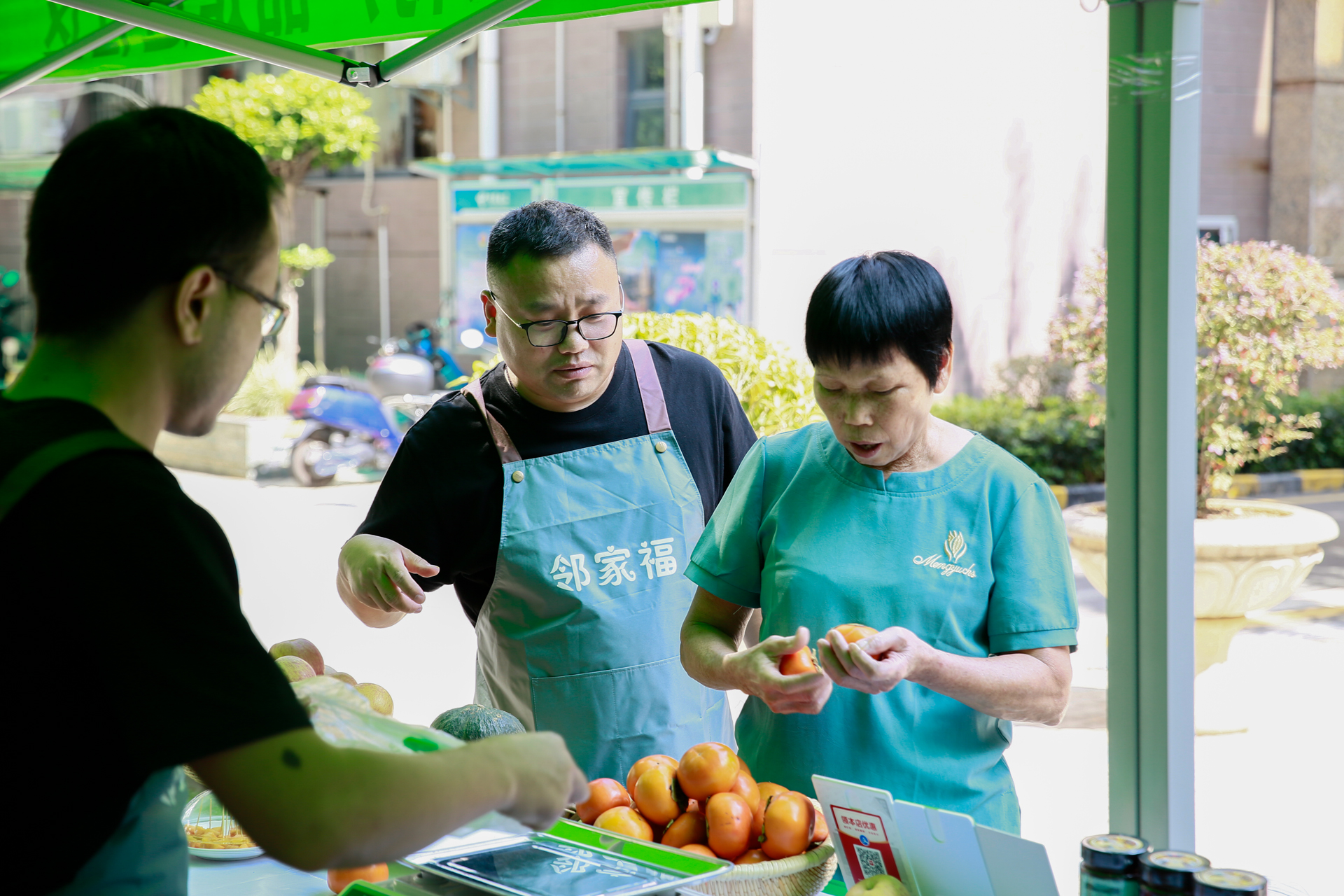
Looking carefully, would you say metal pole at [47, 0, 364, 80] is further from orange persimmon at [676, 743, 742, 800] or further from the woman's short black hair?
orange persimmon at [676, 743, 742, 800]

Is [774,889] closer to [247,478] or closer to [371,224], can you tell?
[247,478]

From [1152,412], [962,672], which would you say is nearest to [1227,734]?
[1152,412]

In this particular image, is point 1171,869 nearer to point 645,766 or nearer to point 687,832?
point 687,832

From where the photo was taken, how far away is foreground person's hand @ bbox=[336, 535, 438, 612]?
1.97 meters

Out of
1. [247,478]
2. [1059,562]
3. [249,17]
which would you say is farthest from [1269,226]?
[247,478]

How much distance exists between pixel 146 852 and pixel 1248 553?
3192 mm

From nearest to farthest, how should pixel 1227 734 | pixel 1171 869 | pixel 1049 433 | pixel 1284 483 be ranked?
1. pixel 1171 869
2. pixel 1227 734
3. pixel 1284 483
4. pixel 1049 433

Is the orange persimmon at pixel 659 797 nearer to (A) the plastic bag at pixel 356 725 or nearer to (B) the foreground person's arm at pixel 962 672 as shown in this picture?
(B) the foreground person's arm at pixel 962 672

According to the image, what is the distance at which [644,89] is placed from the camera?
43.4 feet

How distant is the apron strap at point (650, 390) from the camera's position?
96.7 inches

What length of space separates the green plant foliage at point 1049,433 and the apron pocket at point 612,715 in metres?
6.14

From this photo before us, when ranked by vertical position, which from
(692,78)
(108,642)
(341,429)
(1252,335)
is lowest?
(341,429)

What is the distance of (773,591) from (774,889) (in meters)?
0.47

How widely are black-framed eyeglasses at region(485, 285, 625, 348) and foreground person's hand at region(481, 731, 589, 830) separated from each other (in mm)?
1206
